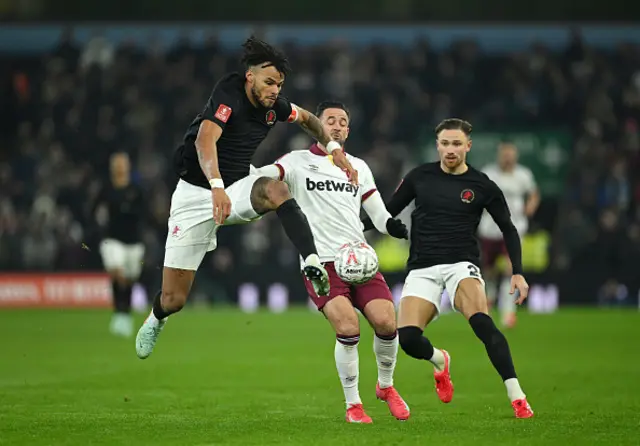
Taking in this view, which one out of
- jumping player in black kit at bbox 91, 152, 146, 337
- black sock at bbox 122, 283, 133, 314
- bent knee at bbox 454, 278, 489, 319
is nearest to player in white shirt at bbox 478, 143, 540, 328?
jumping player in black kit at bbox 91, 152, 146, 337

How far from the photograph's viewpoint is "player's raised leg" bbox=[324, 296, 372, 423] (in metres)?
8.37

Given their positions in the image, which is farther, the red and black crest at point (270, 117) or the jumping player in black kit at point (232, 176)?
the red and black crest at point (270, 117)

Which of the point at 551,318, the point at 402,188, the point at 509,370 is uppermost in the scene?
the point at 402,188

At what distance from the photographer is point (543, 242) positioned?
74.3ft

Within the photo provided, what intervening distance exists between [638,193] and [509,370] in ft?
54.0

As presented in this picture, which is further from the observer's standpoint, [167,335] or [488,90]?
[488,90]

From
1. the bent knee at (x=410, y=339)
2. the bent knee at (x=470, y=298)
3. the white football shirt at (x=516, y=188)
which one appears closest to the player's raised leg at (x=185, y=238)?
the bent knee at (x=410, y=339)

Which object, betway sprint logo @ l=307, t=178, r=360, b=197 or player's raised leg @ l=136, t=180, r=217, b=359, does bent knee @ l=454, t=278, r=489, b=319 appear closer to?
betway sprint logo @ l=307, t=178, r=360, b=197

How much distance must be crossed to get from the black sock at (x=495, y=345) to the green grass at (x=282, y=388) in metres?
0.36

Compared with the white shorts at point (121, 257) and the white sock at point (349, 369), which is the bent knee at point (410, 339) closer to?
the white sock at point (349, 369)

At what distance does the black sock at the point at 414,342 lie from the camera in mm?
8797

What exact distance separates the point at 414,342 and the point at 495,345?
625 millimetres

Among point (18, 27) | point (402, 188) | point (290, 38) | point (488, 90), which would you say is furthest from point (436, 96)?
point (402, 188)

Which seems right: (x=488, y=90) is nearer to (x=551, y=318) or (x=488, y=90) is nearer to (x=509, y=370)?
(x=551, y=318)
